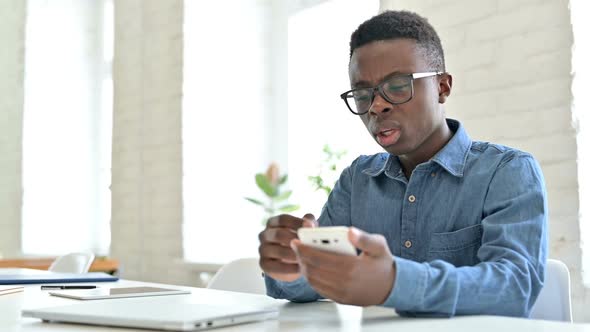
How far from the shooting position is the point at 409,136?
54.8 inches

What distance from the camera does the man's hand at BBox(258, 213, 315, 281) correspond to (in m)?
1.15

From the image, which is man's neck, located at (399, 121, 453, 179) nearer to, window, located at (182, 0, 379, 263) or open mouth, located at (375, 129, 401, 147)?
open mouth, located at (375, 129, 401, 147)

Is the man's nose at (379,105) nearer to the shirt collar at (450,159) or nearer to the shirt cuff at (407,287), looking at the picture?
the shirt collar at (450,159)

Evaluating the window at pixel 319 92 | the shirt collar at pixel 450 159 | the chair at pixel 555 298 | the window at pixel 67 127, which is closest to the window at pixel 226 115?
the window at pixel 319 92

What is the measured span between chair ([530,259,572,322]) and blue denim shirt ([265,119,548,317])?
0.12 metres

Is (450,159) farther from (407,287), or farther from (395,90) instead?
(407,287)

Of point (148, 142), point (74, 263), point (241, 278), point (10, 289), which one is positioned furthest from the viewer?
point (148, 142)

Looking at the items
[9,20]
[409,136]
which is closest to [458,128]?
[409,136]

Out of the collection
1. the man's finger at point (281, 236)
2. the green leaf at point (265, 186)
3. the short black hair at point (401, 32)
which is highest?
the short black hair at point (401, 32)

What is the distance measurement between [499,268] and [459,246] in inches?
9.4

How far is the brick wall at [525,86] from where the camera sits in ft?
6.39

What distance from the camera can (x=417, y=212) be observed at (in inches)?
55.2

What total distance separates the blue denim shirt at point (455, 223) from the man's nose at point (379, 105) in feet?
0.45

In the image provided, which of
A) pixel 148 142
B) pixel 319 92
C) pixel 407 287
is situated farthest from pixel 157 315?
pixel 148 142
